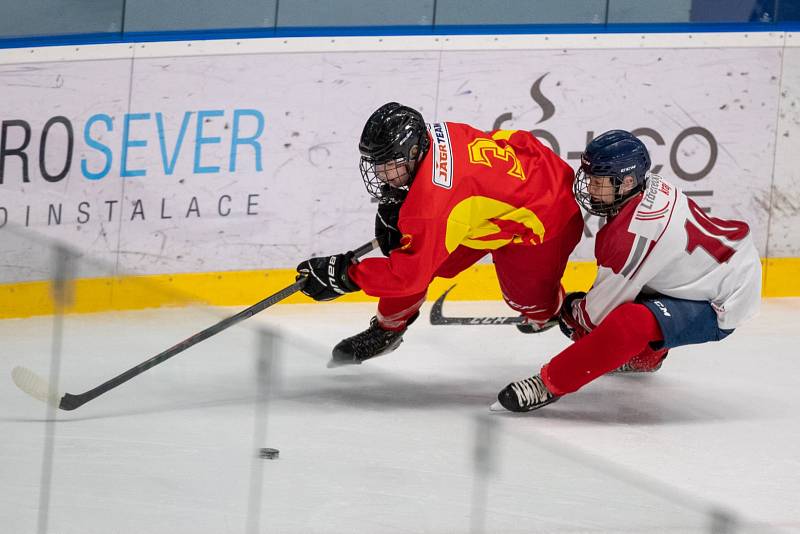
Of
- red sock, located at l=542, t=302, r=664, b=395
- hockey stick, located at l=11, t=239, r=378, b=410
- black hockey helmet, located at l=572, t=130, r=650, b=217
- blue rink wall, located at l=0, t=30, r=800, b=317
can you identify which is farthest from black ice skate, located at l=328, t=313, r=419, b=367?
hockey stick, located at l=11, t=239, r=378, b=410

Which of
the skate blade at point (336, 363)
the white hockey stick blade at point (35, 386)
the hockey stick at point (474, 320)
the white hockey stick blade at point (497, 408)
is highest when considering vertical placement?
the hockey stick at point (474, 320)

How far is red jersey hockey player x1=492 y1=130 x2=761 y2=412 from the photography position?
3910 millimetres

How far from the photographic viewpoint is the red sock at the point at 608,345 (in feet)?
12.8

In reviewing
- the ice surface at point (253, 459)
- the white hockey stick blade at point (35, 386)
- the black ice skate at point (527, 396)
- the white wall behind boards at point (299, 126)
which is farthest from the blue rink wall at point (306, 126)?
the white hockey stick blade at point (35, 386)

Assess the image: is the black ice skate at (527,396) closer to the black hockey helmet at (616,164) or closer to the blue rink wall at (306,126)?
the black hockey helmet at (616,164)

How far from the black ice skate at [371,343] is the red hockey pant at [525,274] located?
0.10ft

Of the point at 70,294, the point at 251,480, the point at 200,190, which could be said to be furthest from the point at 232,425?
Result: the point at 200,190

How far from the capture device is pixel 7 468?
94.3 inches

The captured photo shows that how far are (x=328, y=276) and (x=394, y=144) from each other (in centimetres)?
49

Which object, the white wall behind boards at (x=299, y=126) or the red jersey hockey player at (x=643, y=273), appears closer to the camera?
the red jersey hockey player at (x=643, y=273)

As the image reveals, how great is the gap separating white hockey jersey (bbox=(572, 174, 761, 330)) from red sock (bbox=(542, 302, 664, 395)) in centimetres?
11

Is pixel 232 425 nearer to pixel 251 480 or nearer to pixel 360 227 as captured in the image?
pixel 251 480

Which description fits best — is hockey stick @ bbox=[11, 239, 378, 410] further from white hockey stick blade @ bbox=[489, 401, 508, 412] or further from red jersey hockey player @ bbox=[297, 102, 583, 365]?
white hockey stick blade @ bbox=[489, 401, 508, 412]

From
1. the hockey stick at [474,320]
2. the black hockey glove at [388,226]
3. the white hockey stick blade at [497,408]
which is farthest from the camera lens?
the hockey stick at [474,320]
